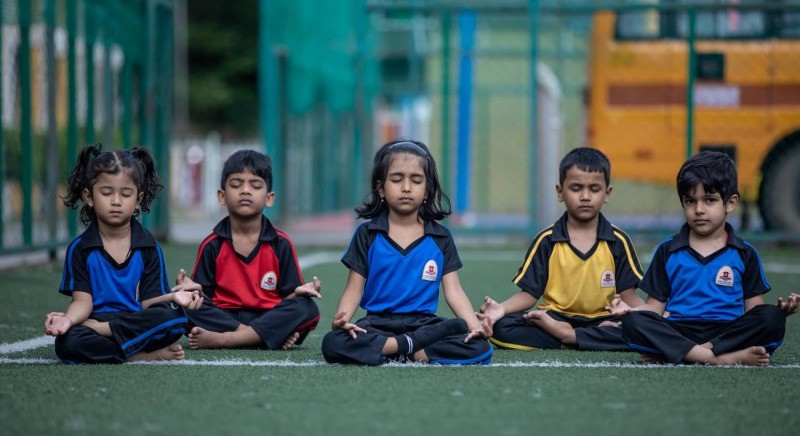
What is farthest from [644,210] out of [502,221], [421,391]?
[421,391]

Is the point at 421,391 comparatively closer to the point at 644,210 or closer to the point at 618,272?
the point at 618,272

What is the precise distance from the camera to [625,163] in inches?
490

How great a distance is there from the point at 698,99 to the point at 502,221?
16.2 feet

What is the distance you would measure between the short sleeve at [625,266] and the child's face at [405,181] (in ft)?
3.40

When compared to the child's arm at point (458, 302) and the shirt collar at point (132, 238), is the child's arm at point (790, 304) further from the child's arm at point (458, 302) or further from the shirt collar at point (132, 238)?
the shirt collar at point (132, 238)

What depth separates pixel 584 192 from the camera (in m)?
5.40

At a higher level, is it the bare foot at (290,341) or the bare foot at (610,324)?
the bare foot at (610,324)

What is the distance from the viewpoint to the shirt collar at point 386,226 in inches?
Answer: 200

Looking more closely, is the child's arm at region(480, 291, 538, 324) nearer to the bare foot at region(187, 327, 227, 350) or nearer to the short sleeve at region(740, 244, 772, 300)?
the short sleeve at region(740, 244, 772, 300)

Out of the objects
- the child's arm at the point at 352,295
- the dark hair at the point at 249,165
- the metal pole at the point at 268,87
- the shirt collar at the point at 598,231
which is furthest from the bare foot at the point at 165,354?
the metal pole at the point at 268,87

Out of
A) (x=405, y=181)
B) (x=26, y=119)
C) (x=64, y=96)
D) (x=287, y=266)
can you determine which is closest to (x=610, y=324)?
(x=405, y=181)

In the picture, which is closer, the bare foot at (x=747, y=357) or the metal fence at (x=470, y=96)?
the bare foot at (x=747, y=357)

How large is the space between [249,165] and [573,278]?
1504mm

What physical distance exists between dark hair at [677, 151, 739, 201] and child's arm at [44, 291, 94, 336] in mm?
2411
